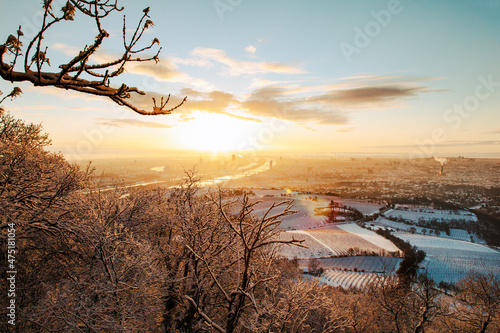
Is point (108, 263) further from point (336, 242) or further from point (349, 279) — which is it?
point (336, 242)

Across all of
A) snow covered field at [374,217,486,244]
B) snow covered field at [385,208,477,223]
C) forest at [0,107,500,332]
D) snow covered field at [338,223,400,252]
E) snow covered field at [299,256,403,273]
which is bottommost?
snow covered field at [299,256,403,273]

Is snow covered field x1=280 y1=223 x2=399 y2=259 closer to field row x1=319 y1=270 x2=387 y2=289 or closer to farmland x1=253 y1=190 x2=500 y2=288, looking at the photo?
farmland x1=253 y1=190 x2=500 y2=288

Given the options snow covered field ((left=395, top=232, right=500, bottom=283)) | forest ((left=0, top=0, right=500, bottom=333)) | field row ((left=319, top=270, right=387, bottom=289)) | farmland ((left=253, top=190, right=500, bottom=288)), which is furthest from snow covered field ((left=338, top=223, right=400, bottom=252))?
forest ((left=0, top=0, right=500, bottom=333))

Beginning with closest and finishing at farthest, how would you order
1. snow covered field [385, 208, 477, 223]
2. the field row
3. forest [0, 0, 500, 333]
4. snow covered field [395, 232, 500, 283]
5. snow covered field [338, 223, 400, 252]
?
1. forest [0, 0, 500, 333]
2. the field row
3. snow covered field [395, 232, 500, 283]
4. snow covered field [338, 223, 400, 252]
5. snow covered field [385, 208, 477, 223]

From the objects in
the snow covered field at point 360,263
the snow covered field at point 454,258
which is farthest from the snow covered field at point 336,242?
the snow covered field at point 454,258

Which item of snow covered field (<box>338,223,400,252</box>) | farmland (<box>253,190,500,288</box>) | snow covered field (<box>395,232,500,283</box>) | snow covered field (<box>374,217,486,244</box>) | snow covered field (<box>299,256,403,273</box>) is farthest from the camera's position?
snow covered field (<box>374,217,486,244</box>)

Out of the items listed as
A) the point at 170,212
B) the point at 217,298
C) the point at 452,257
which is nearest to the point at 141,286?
the point at 217,298

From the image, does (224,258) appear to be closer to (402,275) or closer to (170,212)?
(170,212)

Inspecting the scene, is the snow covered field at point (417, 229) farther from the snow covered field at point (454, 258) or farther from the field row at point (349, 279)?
the field row at point (349, 279)

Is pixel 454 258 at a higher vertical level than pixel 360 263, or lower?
higher

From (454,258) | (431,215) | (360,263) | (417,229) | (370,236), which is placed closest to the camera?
(360,263)

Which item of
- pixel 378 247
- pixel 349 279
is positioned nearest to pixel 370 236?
pixel 378 247
